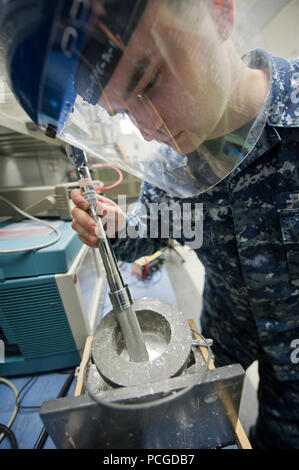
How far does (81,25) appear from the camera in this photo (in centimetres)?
21

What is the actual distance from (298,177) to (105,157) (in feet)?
1.50

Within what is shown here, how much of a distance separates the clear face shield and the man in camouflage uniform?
0.11 m

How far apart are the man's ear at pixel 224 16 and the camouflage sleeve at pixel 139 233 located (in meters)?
0.44

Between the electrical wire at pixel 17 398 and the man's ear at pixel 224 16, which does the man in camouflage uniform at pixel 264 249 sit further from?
the electrical wire at pixel 17 398

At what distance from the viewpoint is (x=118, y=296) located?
0.39m

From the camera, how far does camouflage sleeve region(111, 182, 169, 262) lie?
67cm

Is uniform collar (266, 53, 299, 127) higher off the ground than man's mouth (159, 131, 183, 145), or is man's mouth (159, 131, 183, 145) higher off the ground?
uniform collar (266, 53, 299, 127)

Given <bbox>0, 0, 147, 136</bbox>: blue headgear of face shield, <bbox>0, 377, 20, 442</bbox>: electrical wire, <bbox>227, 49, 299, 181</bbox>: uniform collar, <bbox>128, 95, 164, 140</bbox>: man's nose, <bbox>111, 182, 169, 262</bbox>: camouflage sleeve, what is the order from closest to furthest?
<bbox>0, 0, 147, 136</bbox>: blue headgear of face shield
<bbox>128, 95, 164, 140</bbox>: man's nose
<bbox>227, 49, 299, 181</bbox>: uniform collar
<bbox>0, 377, 20, 442</bbox>: electrical wire
<bbox>111, 182, 169, 262</bbox>: camouflage sleeve

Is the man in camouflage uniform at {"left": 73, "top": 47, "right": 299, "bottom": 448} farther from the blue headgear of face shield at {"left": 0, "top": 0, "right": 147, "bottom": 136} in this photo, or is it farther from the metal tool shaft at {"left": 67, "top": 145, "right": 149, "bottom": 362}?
the blue headgear of face shield at {"left": 0, "top": 0, "right": 147, "bottom": 136}

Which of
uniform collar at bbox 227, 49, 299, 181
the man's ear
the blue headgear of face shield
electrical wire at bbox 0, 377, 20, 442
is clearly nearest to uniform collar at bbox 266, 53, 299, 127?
uniform collar at bbox 227, 49, 299, 181

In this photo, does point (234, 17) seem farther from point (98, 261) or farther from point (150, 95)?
point (98, 261)

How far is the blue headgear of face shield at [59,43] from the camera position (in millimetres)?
203

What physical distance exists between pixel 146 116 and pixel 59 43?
149mm

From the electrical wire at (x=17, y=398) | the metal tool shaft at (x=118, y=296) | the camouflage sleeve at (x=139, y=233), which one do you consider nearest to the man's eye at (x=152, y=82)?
the metal tool shaft at (x=118, y=296)
